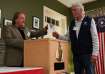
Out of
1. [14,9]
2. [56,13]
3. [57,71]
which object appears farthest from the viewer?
[56,13]

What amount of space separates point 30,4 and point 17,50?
204 centimetres

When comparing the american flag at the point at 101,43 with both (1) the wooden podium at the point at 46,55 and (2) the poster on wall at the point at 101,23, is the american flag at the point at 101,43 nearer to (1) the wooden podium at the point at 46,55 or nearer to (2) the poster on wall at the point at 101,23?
(2) the poster on wall at the point at 101,23

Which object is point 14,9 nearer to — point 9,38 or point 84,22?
point 9,38

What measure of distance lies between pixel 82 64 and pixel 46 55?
500mm

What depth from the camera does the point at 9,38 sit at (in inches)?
92.9

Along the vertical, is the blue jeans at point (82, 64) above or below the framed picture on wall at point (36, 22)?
below

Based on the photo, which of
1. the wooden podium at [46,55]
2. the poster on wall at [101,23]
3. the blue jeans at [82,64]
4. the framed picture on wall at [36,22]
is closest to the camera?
the wooden podium at [46,55]

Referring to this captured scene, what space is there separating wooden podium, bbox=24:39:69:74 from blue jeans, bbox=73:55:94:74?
0.17 m

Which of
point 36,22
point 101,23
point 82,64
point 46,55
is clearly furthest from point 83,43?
point 36,22

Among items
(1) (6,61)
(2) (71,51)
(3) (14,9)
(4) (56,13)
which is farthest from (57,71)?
(4) (56,13)

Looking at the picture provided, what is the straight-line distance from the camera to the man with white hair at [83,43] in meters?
2.09

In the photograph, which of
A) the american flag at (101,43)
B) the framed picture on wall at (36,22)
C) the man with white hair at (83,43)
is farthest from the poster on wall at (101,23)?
the man with white hair at (83,43)

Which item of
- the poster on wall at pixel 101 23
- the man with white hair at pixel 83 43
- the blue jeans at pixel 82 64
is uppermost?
the poster on wall at pixel 101 23

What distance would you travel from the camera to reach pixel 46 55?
1847 millimetres
